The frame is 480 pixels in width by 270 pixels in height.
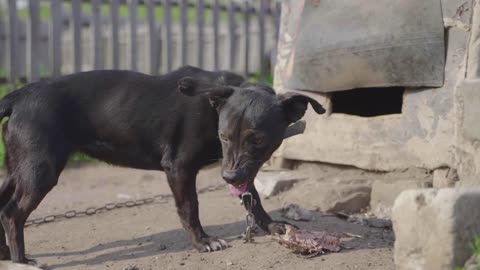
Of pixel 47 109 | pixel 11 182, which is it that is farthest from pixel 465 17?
pixel 11 182

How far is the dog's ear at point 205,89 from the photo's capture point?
4.30 meters

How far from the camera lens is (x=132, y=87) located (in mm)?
4789

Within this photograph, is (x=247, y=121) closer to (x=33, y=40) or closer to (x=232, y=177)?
(x=232, y=177)

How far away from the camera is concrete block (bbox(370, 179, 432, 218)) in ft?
17.6

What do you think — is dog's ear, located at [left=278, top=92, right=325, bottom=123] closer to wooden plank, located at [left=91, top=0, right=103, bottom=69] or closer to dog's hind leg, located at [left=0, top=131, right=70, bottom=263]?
dog's hind leg, located at [left=0, top=131, right=70, bottom=263]

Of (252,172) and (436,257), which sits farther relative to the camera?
(252,172)

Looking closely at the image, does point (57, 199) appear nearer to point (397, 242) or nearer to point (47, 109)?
point (47, 109)

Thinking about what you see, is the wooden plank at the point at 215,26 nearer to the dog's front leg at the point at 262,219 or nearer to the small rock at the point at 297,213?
the small rock at the point at 297,213

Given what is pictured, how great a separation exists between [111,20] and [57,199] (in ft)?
10.8

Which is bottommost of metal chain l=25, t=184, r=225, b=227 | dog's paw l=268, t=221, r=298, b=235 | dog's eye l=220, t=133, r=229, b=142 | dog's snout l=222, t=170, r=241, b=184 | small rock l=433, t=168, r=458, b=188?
metal chain l=25, t=184, r=225, b=227

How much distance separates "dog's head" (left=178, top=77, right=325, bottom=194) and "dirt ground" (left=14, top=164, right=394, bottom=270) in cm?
47

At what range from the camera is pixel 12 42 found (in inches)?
337

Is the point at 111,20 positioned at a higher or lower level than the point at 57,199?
higher

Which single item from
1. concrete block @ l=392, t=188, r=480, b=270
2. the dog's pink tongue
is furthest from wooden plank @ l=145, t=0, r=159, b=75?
concrete block @ l=392, t=188, r=480, b=270
